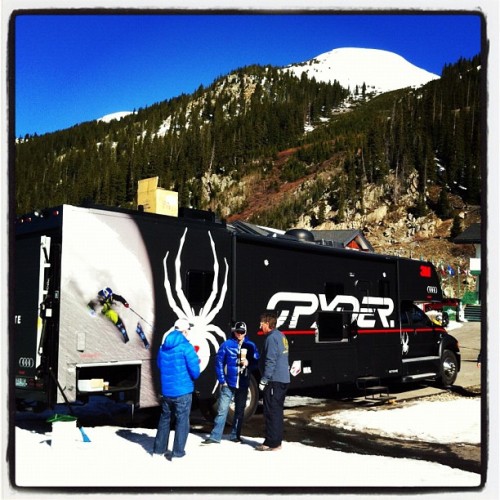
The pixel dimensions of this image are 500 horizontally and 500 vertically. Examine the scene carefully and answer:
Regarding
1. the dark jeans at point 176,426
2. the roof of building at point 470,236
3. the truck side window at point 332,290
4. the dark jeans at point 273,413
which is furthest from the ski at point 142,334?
the roof of building at point 470,236

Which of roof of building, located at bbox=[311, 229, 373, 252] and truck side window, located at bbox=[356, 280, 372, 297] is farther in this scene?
roof of building, located at bbox=[311, 229, 373, 252]

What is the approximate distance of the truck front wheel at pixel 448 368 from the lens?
624 inches

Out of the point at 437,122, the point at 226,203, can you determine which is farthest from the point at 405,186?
the point at 226,203

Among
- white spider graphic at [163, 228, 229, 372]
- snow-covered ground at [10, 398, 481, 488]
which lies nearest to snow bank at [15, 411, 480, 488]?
snow-covered ground at [10, 398, 481, 488]

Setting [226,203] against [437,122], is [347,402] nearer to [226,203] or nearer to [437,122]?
[437,122]

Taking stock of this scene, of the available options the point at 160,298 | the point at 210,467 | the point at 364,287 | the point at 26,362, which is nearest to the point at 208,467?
the point at 210,467

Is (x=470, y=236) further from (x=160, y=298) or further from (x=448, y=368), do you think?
(x=160, y=298)

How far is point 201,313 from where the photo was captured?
10.2 m

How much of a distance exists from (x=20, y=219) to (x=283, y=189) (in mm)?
97455

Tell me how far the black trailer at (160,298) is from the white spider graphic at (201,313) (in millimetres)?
17

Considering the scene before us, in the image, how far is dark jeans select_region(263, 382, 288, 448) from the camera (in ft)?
28.0

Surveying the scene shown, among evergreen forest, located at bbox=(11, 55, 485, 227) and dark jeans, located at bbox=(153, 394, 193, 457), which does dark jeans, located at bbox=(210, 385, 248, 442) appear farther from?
evergreen forest, located at bbox=(11, 55, 485, 227)

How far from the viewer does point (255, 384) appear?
10875mm

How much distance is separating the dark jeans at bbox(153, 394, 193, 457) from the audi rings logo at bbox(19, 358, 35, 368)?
1.99m
